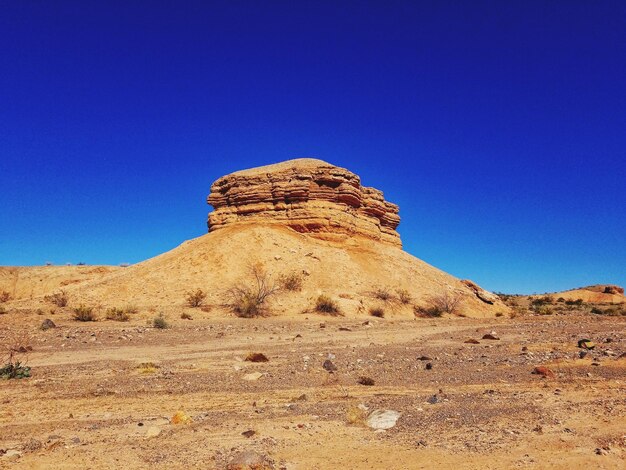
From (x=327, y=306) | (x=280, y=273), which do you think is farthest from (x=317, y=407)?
(x=280, y=273)

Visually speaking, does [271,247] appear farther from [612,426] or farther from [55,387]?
[612,426]

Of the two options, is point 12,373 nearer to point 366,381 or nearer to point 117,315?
point 366,381

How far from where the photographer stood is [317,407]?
5.61 meters

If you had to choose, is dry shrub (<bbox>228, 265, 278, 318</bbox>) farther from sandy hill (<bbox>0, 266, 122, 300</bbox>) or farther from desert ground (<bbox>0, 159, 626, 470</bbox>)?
sandy hill (<bbox>0, 266, 122, 300</bbox>)

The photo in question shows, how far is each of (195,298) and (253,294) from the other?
9.10ft

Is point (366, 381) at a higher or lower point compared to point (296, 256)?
lower

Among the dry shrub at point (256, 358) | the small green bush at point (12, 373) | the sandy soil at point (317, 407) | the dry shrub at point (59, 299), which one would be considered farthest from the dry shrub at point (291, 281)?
the small green bush at point (12, 373)

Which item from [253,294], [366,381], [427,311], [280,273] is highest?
[280,273]

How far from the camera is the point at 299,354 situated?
9.58 m

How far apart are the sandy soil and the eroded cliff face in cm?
1906

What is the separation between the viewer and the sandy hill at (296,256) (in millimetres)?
23359

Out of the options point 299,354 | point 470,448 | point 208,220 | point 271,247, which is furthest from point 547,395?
point 208,220

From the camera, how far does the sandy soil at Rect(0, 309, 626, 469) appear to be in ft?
13.6

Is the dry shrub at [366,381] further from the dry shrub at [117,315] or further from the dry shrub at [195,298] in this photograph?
the dry shrub at [195,298]
